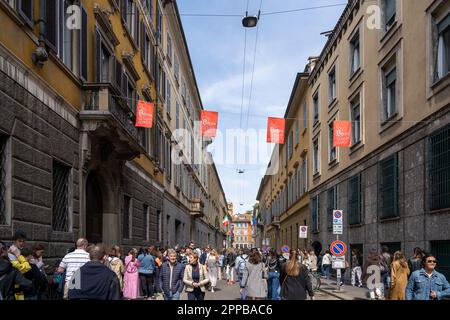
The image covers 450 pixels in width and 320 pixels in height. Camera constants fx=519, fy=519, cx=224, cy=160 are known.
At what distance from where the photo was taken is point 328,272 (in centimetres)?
2584

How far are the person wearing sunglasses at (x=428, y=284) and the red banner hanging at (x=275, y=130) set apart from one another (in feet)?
43.4

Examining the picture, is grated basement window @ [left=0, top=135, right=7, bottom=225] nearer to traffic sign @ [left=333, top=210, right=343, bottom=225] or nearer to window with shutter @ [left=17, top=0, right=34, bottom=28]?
window with shutter @ [left=17, top=0, right=34, bottom=28]

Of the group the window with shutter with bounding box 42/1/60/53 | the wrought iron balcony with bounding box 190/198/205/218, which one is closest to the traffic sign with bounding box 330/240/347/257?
the window with shutter with bounding box 42/1/60/53

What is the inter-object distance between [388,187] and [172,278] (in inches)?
431

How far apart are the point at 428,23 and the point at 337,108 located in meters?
Answer: 11.5

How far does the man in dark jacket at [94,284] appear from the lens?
528 centimetres

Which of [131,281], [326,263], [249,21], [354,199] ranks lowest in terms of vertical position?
[326,263]

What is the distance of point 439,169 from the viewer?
1405 cm

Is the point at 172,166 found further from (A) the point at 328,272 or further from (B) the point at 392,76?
(B) the point at 392,76

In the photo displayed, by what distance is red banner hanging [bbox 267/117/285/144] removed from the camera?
20.6 meters

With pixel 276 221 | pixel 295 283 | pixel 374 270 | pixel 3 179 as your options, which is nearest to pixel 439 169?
pixel 374 270

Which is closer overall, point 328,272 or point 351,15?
point 351,15

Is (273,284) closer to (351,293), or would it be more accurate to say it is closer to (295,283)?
(295,283)
